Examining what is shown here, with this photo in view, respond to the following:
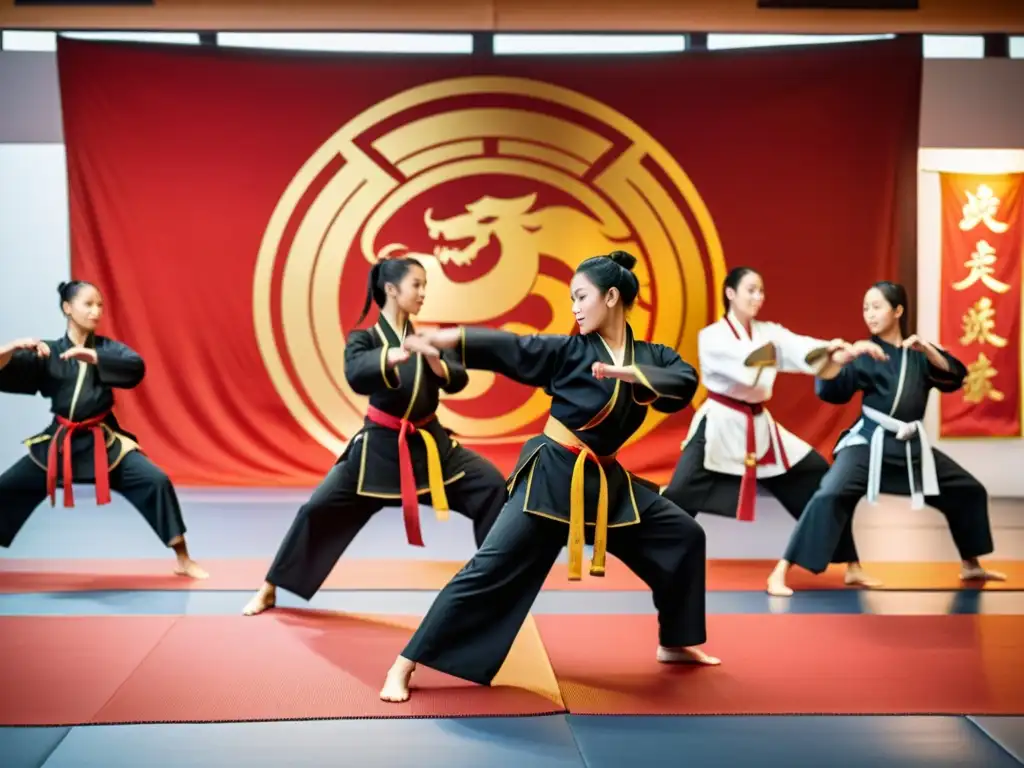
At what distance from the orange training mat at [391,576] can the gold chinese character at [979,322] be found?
2.25 m

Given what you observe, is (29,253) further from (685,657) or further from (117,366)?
(685,657)

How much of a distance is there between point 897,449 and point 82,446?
3010 mm

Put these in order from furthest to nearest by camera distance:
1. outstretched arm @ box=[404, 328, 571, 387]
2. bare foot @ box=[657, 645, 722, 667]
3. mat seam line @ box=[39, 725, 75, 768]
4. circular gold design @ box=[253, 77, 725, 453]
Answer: circular gold design @ box=[253, 77, 725, 453], bare foot @ box=[657, 645, 722, 667], outstretched arm @ box=[404, 328, 571, 387], mat seam line @ box=[39, 725, 75, 768]

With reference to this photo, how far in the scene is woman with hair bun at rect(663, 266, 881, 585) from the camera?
3.74 metres

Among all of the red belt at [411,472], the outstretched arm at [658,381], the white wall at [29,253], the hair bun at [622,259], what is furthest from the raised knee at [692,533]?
the white wall at [29,253]

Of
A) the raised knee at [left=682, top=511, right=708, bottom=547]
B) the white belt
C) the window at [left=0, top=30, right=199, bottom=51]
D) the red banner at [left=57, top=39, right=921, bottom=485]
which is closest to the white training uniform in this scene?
the white belt

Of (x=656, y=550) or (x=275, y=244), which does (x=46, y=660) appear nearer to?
(x=656, y=550)

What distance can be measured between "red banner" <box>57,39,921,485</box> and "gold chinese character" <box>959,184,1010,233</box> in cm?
41

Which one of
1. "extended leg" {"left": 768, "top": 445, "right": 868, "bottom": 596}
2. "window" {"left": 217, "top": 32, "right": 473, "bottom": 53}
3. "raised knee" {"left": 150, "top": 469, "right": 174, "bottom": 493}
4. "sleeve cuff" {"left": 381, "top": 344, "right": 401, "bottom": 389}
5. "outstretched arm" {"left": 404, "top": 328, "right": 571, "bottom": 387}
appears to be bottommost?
"extended leg" {"left": 768, "top": 445, "right": 868, "bottom": 596}

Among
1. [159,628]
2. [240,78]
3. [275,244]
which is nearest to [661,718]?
[159,628]

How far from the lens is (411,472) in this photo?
10.4 ft

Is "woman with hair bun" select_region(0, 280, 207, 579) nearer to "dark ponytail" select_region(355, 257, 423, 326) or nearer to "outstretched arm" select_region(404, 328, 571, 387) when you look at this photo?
"dark ponytail" select_region(355, 257, 423, 326)

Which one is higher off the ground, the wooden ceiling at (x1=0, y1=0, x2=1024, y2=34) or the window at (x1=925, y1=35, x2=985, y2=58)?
the wooden ceiling at (x1=0, y1=0, x2=1024, y2=34)

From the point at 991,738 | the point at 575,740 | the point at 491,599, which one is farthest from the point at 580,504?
the point at 991,738
